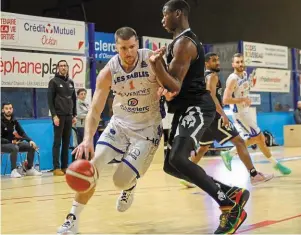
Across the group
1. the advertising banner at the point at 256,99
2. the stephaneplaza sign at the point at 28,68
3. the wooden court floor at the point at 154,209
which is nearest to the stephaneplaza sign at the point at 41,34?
the stephaneplaza sign at the point at 28,68

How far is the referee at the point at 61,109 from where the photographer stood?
36.4 feet

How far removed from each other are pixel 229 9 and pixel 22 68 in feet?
48.3

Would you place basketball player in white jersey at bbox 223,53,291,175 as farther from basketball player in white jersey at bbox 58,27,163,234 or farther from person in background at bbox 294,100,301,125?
person in background at bbox 294,100,301,125

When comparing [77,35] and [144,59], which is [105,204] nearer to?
[144,59]

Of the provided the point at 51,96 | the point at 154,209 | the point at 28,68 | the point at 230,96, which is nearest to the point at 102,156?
the point at 154,209

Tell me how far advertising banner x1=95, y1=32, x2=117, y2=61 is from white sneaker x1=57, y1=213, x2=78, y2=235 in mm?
9579

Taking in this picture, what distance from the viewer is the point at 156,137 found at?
5.10m

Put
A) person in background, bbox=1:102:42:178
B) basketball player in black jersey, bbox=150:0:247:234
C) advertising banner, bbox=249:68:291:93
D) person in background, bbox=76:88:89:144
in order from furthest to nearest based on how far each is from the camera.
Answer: advertising banner, bbox=249:68:291:93 → person in background, bbox=76:88:89:144 → person in background, bbox=1:102:42:178 → basketball player in black jersey, bbox=150:0:247:234

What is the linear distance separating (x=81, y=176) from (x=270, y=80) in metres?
15.0

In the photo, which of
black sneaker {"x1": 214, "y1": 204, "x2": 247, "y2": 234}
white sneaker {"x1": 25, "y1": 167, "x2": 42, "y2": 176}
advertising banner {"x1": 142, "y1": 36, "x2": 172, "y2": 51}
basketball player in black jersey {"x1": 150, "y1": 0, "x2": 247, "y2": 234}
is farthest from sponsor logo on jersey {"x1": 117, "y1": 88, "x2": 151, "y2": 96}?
advertising banner {"x1": 142, "y1": 36, "x2": 172, "y2": 51}

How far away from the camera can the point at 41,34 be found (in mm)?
12398

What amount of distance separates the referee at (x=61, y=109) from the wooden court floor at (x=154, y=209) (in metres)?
2.06

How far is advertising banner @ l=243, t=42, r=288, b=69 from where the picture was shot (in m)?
17.8

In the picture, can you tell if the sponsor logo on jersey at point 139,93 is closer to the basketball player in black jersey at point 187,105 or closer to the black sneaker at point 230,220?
the basketball player in black jersey at point 187,105
